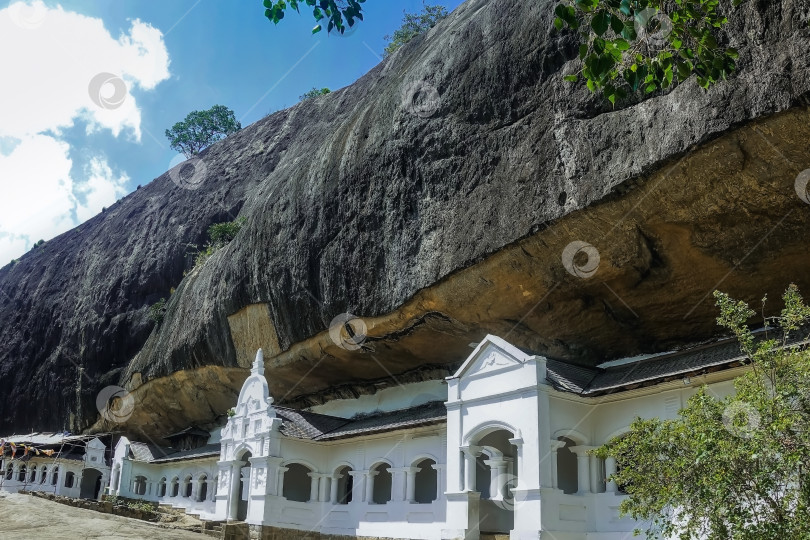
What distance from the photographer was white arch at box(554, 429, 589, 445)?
14.9m

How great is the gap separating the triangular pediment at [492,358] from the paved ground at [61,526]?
8.52 metres

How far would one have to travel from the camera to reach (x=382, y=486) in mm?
22406

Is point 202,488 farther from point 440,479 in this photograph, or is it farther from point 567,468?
point 567,468

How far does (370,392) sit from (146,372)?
1236cm

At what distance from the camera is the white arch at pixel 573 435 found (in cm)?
1491

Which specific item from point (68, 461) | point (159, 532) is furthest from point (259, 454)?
point (68, 461)

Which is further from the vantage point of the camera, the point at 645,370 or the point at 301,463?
the point at 301,463

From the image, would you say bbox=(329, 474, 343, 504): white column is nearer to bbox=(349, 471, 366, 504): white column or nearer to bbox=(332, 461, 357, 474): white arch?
bbox=(332, 461, 357, 474): white arch

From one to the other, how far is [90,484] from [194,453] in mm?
13228

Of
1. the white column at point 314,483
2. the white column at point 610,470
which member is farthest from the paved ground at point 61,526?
the white column at point 610,470

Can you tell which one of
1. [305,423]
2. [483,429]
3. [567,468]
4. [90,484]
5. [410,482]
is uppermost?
[305,423]

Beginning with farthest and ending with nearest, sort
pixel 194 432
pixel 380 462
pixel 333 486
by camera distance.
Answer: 1. pixel 194 432
2. pixel 333 486
3. pixel 380 462

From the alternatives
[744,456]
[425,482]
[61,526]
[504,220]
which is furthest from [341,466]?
[744,456]

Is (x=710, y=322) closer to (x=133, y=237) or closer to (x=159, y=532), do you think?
(x=159, y=532)
